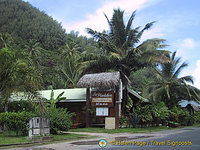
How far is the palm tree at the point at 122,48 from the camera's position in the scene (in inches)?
911

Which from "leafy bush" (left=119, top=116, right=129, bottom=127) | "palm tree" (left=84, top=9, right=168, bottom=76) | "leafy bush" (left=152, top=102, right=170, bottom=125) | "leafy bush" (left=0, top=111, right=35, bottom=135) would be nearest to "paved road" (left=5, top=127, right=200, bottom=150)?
"leafy bush" (left=0, top=111, right=35, bottom=135)

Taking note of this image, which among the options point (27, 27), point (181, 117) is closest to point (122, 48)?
point (181, 117)

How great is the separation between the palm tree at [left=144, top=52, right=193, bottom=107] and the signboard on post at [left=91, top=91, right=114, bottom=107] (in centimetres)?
829

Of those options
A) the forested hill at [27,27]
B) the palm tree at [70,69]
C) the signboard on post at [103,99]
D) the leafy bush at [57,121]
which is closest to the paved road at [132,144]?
the leafy bush at [57,121]

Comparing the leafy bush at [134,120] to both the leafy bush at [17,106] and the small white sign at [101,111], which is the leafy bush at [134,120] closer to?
the small white sign at [101,111]

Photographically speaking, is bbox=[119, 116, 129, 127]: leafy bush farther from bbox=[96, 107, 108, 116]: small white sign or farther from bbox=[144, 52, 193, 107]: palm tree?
bbox=[144, 52, 193, 107]: palm tree

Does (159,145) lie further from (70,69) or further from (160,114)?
(70,69)

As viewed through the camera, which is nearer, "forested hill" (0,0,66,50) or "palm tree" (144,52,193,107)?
"palm tree" (144,52,193,107)

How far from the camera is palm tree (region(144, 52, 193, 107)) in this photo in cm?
2778

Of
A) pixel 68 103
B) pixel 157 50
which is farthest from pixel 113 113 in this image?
pixel 157 50

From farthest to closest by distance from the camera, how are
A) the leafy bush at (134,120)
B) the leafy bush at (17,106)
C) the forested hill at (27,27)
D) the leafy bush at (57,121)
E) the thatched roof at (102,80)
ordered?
the forested hill at (27,27) < the leafy bush at (134,120) < the thatched roof at (102,80) < the leafy bush at (17,106) < the leafy bush at (57,121)

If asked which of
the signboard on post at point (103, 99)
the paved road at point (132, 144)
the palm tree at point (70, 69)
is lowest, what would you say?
the paved road at point (132, 144)

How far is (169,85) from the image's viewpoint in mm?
28234

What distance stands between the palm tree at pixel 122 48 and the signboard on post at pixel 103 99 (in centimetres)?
366
